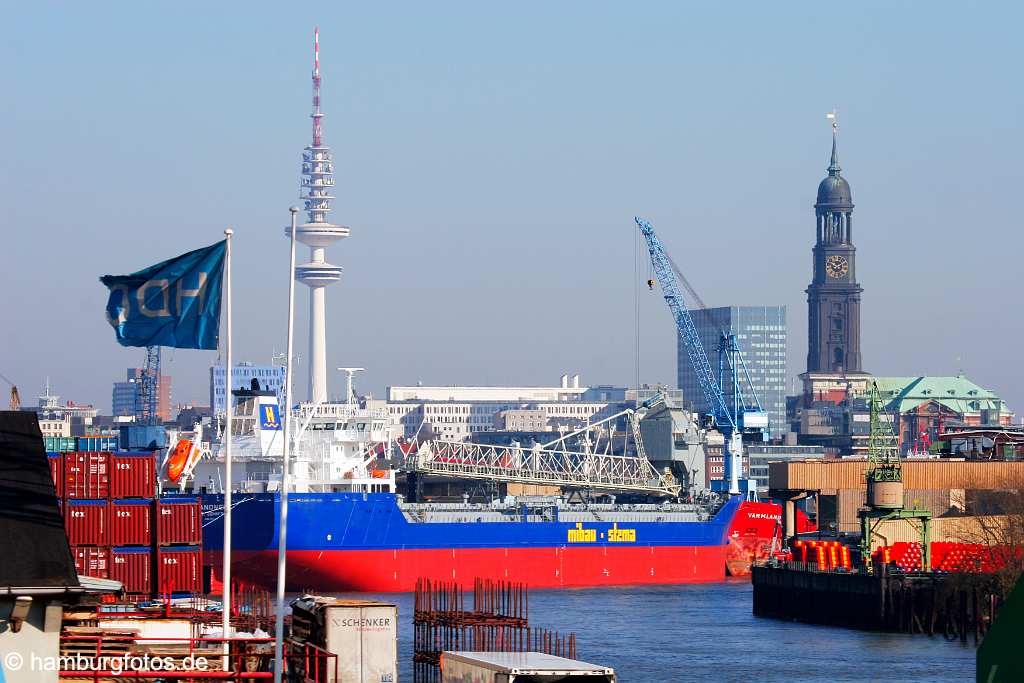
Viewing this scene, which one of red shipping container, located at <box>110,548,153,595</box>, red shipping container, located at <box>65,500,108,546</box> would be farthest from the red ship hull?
red shipping container, located at <box>65,500,108,546</box>

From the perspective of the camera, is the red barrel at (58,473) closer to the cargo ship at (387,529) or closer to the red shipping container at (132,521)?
the red shipping container at (132,521)

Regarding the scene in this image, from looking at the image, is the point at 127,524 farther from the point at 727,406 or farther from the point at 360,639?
the point at 727,406

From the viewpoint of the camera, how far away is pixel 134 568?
50.5 meters

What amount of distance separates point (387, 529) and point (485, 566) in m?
5.58

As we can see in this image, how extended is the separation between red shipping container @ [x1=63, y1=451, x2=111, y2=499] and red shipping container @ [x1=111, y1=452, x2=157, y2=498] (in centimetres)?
19

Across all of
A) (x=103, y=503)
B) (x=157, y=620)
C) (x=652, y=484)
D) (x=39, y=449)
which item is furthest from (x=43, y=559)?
(x=652, y=484)

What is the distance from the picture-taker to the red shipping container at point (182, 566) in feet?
166

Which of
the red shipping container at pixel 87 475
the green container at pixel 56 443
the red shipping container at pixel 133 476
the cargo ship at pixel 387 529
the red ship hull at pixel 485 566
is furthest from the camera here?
the cargo ship at pixel 387 529

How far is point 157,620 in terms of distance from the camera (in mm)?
29141

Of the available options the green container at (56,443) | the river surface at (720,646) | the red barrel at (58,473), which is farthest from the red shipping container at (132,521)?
the green container at (56,443)

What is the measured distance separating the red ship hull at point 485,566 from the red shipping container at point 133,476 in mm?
27217

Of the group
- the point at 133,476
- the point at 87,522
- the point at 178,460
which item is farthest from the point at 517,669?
the point at 178,460

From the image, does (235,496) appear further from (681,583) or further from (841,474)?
(841,474)

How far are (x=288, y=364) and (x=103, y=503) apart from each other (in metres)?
25.3
